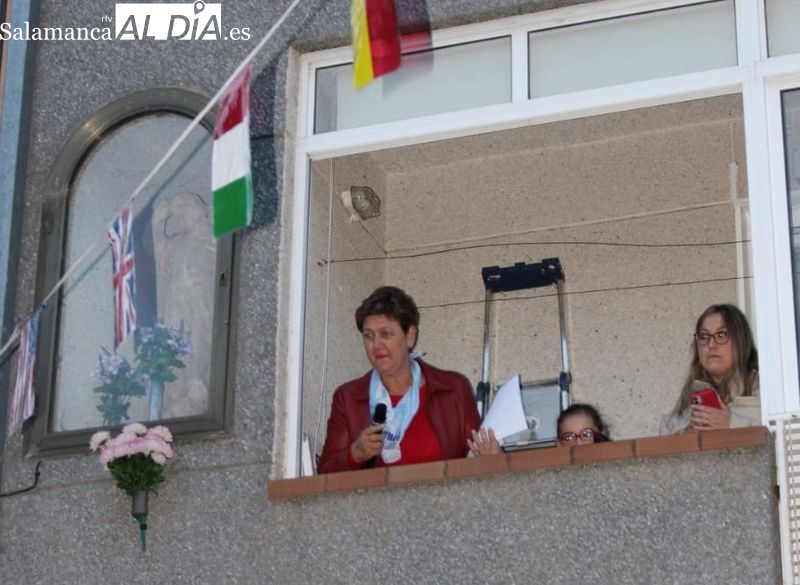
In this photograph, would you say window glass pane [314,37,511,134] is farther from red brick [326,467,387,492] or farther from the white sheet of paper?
red brick [326,467,387,492]

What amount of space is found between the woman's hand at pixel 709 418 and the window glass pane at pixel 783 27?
1.59 m

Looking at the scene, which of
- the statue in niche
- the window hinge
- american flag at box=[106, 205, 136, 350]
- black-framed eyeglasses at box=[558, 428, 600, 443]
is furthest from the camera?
the window hinge

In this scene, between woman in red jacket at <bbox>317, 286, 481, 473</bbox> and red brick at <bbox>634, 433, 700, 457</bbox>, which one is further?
woman in red jacket at <bbox>317, 286, 481, 473</bbox>

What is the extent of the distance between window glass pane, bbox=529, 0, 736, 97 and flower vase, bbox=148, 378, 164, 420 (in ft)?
7.21

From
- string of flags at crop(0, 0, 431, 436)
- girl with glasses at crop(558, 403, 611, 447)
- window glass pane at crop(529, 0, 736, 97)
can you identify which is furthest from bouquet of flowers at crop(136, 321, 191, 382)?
window glass pane at crop(529, 0, 736, 97)

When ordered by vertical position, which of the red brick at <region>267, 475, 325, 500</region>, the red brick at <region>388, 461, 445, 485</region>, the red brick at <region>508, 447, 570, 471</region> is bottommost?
the red brick at <region>267, 475, 325, 500</region>

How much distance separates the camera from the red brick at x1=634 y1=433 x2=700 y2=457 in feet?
26.9

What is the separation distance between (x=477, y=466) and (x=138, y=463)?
156 cm

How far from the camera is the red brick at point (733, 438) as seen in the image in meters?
8.11

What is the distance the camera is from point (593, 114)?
30.2ft

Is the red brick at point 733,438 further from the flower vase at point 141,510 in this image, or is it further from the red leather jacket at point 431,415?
the flower vase at point 141,510

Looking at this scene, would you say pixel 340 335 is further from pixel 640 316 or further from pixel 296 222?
pixel 640 316

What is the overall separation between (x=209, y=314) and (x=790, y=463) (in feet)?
9.50

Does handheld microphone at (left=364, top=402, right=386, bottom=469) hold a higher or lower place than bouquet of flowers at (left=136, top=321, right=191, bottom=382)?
lower
